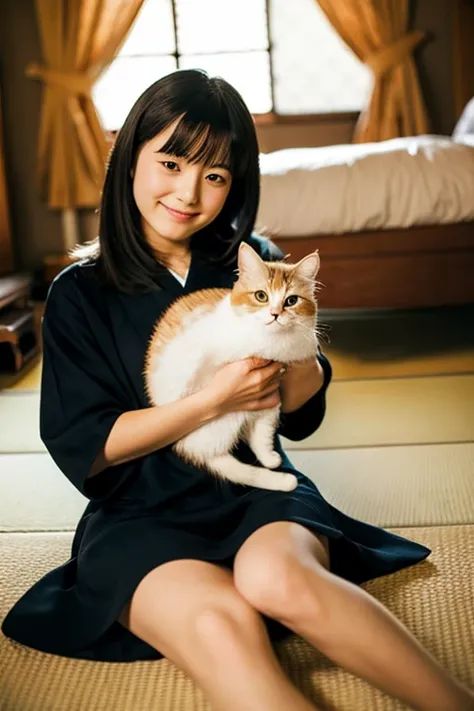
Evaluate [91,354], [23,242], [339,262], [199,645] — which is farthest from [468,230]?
[23,242]

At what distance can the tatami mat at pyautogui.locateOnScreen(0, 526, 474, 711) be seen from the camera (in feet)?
→ 3.82

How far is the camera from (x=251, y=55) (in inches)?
183

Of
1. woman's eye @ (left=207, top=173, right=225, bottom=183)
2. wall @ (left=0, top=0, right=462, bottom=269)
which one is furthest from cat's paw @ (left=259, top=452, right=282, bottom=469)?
wall @ (left=0, top=0, right=462, bottom=269)

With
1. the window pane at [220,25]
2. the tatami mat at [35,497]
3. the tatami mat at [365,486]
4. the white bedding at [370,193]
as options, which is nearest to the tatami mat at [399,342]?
the white bedding at [370,193]

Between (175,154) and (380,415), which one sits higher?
(175,154)

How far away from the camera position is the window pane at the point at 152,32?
461 centimetres

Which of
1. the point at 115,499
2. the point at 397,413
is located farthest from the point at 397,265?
the point at 115,499

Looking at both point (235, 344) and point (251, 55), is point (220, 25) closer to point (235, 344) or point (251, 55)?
point (251, 55)

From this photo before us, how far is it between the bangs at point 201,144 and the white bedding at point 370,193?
158cm

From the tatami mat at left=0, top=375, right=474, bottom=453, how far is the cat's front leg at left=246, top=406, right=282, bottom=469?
2.97ft

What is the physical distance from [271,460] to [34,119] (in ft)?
12.1

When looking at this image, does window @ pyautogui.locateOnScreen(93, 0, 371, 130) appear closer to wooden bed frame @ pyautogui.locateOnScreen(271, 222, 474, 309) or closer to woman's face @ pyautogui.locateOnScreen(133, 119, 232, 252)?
wooden bed frame @ pyautogui.locateOnScreen(271, 222, 474, 309)

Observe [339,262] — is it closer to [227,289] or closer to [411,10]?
[227,289]

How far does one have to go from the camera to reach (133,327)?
4.43ft
